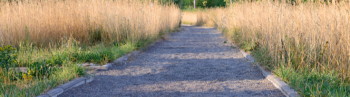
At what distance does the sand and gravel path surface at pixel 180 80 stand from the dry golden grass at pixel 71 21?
1953 mm

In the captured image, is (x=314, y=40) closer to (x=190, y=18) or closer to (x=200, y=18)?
(x=200, y=18)

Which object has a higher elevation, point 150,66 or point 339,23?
point 339,23

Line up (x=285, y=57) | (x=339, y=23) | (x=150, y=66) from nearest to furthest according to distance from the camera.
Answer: (x=339, y=23)
(x=285, y=57)
(x=150, y=66)

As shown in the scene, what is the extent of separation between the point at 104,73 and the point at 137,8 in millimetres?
4363

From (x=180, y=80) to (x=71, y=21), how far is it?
4.61m

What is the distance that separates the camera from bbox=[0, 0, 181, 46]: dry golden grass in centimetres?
675

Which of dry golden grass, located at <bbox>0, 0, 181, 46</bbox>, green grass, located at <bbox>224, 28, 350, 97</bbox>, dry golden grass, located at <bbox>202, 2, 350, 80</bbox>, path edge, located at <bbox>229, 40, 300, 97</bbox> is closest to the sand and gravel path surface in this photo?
path edge, located at <bbox>229, 40, 300, 97</bbox>

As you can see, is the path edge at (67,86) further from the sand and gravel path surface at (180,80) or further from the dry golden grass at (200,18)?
the dry golden grass at (200,18)

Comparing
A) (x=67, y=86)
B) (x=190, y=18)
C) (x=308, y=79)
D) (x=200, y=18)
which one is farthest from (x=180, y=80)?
(x=190, y=18)

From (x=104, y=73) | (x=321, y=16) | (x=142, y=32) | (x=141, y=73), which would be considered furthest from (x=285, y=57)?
(x=142, y=32)

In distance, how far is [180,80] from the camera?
442 cm

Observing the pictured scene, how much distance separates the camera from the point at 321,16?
4.60 metres

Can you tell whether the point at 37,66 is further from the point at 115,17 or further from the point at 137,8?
the point at 137,8

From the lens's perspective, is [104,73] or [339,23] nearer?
[339,23]
